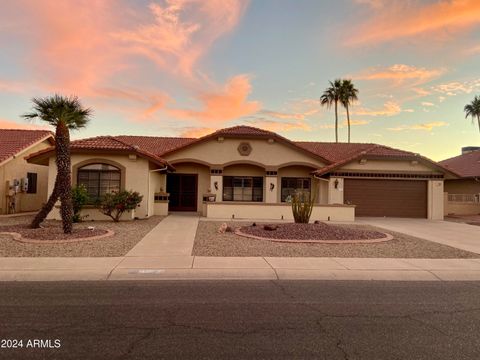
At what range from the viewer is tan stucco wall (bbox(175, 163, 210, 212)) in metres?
24.6

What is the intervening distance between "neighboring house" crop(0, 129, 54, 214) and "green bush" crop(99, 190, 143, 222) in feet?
→ 26.8

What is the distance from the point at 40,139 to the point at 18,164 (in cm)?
301

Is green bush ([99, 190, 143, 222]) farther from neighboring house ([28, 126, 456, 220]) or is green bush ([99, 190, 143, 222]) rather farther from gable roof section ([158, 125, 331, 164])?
gable roof section ([158, 125, 331, 164])

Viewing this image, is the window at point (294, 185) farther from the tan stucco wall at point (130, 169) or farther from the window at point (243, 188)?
the tan stucco wall at point (130, 169)

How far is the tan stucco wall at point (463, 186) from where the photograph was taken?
96.8ft

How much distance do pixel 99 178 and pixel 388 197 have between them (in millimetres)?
18541

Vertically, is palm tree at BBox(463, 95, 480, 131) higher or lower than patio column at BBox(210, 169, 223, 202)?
higher

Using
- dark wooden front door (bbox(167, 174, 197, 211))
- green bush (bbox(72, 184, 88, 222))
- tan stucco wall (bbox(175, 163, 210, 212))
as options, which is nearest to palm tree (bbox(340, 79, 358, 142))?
tan stucco wall (bbox(175, 163, 210, 212))

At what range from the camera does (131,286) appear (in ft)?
23.0

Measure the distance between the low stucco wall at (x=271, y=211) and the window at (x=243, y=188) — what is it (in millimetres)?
3564

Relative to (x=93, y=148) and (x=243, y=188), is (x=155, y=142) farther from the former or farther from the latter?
(x=93, y=148)

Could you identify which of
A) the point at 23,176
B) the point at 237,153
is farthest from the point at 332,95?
the point at 23,176

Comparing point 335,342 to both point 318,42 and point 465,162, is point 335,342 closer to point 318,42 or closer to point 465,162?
point 318,42

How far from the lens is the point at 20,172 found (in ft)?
76.0
